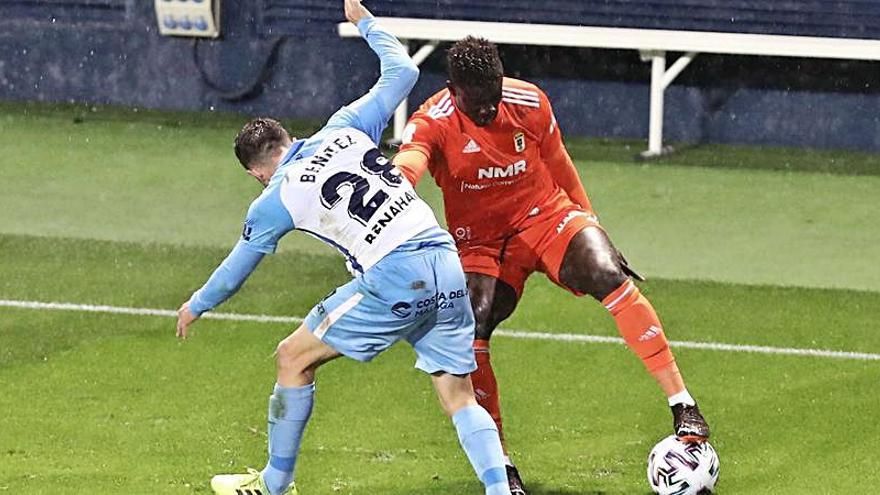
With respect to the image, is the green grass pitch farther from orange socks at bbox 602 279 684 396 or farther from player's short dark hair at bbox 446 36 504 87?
player's short dark hair at bbox 446 36 504 87

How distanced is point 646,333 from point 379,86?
152cm

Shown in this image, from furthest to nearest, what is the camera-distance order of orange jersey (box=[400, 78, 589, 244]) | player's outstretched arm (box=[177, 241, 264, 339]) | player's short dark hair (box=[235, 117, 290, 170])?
orange jersey (box=[400, 78, 589, 244]) < player's short dark hair (box=[235, 117, 290, 170]) < player's outstretched arm (box=[177, 241, 264, 339])

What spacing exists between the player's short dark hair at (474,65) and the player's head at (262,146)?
0.77m

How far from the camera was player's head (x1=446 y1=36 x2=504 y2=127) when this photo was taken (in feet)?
22.8

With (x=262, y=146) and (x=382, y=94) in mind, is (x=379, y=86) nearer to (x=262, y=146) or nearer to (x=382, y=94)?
(x=382, y=94)

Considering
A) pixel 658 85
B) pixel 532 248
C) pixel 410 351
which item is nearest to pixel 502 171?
pixel 532 248

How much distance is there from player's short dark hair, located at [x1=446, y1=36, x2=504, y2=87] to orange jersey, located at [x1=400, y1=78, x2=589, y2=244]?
1.37 feet

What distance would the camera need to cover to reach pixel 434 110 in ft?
24.5

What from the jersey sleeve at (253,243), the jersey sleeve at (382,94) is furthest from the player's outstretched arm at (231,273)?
the jersey sleeve at (382,94)

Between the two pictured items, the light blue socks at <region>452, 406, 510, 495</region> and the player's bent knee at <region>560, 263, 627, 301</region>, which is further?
the player's bent knee at <region>560, 263, 627, 301</region>

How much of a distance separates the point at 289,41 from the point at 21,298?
676 centimetres

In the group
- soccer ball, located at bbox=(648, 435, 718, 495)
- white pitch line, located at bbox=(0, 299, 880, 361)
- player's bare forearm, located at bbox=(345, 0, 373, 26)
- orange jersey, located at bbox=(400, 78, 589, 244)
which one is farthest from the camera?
white pitch line, located at bbox=(0, 299, 880, 361)

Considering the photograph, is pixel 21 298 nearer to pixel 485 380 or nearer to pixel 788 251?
pixel 485 380

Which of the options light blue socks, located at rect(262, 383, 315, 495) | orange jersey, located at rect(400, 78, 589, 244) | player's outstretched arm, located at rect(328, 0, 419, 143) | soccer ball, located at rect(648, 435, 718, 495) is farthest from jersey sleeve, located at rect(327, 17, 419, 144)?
soccer ball, located at rect(648, 435, 718, 495)
